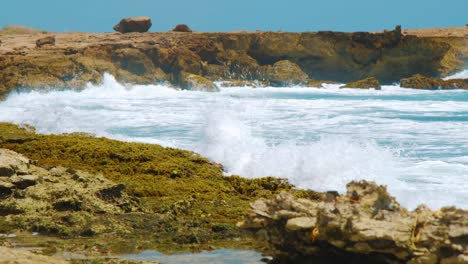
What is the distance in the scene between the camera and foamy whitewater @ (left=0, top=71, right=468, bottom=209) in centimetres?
1078

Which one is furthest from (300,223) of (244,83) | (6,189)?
(244,83)

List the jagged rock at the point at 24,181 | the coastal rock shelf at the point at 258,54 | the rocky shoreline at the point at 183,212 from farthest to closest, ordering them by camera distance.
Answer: the coastal rock shelf at the point at 258,54, the jagged rock at the point at 24,181, the rocky shoreline at the point at 183,212

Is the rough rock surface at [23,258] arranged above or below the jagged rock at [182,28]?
below

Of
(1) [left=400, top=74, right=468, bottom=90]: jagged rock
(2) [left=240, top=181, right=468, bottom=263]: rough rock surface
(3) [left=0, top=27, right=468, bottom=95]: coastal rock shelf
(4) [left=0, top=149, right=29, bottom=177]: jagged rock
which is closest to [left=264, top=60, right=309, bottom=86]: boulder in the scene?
(3) [left=0, top=27, right=468, bottom=95]: coastal rock shelf

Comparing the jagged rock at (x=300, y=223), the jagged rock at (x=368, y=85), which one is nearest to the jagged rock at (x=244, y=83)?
the jagged rock at (x=368, y=85)

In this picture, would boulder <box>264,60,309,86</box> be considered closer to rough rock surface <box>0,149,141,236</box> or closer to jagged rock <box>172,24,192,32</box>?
jagged rock <box>172,24,192,32</box>

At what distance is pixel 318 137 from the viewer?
19172mm

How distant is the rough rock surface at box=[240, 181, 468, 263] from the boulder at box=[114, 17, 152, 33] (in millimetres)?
58178

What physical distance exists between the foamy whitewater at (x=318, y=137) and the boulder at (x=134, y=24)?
3310 centimetres

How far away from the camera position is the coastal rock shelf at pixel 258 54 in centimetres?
4960

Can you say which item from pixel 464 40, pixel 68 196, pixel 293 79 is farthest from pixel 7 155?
pixel 464 40

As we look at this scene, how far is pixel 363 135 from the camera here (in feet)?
64.7

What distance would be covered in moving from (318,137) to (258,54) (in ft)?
127

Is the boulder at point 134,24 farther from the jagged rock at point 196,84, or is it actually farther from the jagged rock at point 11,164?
the jagged rock at point 11,164
